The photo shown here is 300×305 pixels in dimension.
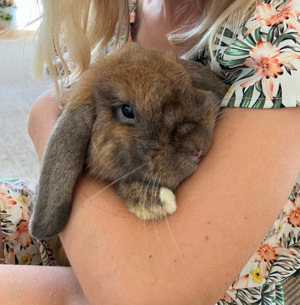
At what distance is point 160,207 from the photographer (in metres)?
0.77

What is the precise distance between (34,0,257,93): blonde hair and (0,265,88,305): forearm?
0.70 meters

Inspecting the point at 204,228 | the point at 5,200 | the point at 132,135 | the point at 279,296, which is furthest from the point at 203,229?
the point at 5,200

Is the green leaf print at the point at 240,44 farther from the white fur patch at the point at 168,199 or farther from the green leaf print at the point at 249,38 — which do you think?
the white fur patch at the point at 168,199

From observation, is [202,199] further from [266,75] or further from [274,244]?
[274,244]

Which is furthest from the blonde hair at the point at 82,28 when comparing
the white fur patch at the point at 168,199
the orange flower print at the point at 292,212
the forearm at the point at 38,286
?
the forearm at the point at 38,286

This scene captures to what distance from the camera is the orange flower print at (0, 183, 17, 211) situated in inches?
48.6

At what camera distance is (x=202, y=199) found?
2.56ft

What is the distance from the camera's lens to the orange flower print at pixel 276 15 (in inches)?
31.9

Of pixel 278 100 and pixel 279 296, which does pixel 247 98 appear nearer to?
pixel 278 100

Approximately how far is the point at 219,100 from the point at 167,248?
469mm

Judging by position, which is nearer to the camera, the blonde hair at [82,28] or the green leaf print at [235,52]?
the green leaf print at [235,52]

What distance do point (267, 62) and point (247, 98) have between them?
0.11 meters

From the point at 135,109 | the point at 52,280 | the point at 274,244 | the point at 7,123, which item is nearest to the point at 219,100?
the point at 135,109

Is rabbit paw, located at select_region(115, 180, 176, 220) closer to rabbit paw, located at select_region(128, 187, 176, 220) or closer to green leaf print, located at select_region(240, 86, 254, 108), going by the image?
rabbit paw, located at select_region(128, 187, 176, 220)
